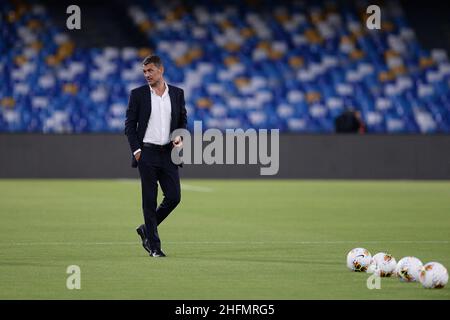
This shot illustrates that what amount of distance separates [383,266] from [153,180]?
3.21 m

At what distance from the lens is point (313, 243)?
49.4 ft

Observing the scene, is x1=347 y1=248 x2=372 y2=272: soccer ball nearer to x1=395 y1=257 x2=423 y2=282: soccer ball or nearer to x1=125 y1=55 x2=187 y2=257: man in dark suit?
x1=395 y1=257 x2=423 y2=282: soccer ball

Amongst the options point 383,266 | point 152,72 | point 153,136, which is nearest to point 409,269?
point 383,266

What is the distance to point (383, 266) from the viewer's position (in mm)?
11164

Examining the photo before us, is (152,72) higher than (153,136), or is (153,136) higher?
(152,72)

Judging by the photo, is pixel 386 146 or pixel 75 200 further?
pixel 386 146

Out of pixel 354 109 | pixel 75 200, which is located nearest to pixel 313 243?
pixel 75 200

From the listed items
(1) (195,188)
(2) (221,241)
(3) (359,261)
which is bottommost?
(3) (359,261)

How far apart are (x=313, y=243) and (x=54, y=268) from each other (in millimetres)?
4355

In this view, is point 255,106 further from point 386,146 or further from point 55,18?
point 55,18

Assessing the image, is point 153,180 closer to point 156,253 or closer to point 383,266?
point 156,253

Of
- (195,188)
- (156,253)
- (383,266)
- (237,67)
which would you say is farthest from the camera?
(237,67)

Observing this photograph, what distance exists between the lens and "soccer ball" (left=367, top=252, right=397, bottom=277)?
1110 centimetres
